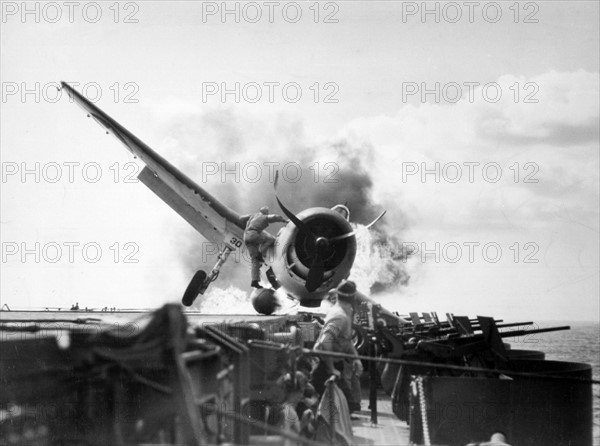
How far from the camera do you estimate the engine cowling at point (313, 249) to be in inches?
626

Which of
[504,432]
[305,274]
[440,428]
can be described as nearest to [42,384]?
[440,428]

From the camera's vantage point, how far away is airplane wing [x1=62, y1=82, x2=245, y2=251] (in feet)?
64.7

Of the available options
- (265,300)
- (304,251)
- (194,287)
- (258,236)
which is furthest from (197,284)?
(304,251)

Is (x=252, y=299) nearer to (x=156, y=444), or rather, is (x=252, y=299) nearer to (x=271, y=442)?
(x=271, y=442)

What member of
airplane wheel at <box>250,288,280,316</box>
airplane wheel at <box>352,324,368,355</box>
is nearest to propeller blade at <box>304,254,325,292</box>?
airplane wheel at <box>250,288,280,316</box>

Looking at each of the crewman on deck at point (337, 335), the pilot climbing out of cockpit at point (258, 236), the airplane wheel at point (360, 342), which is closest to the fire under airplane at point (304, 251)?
the pilot climbing out of cockpit at point (258, 236)

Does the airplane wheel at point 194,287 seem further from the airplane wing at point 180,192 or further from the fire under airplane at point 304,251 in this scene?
the airplane wing at point 180,192

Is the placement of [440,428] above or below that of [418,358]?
below

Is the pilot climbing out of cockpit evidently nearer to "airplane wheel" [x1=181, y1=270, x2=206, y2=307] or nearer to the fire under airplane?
the fire under airplane

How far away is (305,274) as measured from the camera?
625 inches

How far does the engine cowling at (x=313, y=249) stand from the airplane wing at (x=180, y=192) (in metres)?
3.49

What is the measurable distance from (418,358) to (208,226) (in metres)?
12.5

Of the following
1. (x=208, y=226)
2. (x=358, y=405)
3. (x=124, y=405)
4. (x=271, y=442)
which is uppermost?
(x=208, y=226)

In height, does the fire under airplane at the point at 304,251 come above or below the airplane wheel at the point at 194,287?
above
